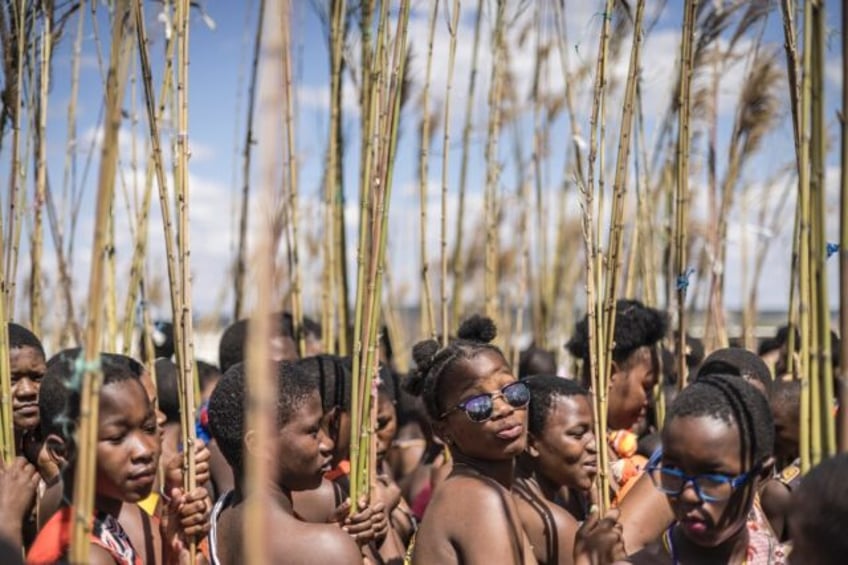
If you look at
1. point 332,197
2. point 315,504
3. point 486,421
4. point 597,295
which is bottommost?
point 315,504

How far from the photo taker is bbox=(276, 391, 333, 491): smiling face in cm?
225

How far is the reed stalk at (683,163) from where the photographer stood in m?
2.35

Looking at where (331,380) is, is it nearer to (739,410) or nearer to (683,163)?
(683,163)

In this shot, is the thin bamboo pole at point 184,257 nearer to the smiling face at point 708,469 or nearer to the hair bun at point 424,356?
the hair bun at point 424,356

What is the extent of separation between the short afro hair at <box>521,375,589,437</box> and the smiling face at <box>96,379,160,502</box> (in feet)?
3.32

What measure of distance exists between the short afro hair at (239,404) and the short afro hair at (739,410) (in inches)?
33.0

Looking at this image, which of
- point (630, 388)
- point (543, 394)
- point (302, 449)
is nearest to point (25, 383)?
point (302, 449)

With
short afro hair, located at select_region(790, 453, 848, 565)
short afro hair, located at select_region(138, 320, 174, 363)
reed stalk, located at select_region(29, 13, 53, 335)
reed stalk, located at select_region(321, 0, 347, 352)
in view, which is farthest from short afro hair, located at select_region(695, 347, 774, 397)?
short afro hair, located at select_region(138, 320, 174, 363)

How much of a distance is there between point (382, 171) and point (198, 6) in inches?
50.7

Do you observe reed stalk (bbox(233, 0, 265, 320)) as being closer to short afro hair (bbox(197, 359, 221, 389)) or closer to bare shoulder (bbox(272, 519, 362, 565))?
short afro hair (bbox(197, 359, 221, 389))

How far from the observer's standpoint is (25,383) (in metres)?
2.71

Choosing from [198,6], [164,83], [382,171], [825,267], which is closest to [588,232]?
[382,171]

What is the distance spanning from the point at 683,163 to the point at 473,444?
888 millimetres

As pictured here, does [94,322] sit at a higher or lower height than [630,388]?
higher
